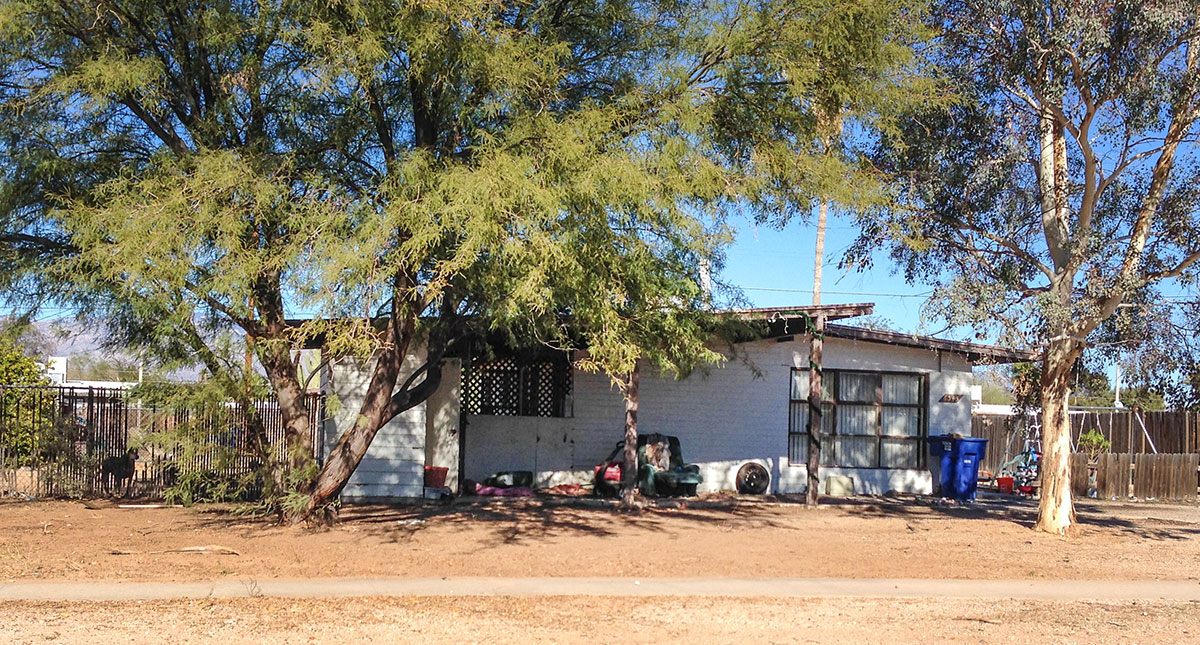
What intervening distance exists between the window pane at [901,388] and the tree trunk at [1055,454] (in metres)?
5.84

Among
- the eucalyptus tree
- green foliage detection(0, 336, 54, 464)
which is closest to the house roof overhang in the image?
the eucalyptus tree

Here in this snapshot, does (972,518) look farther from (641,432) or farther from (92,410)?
(92,410)

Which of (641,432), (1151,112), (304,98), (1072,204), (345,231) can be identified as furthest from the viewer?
(641,432)

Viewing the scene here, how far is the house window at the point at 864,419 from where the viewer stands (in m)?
21.6

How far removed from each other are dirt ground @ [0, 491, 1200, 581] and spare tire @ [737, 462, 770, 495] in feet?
6.87

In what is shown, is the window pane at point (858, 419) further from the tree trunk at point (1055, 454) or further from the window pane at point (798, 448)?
the tree trunk at point (1055, 454)

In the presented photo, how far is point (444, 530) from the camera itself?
14656 millimetres

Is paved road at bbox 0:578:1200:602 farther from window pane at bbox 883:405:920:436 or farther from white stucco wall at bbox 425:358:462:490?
window pane at bbox 883:405:920:436

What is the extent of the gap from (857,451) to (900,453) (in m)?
0.96

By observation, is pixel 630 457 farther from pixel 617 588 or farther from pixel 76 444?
pixel 76 444

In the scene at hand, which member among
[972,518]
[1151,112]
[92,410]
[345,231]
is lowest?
[972,518]

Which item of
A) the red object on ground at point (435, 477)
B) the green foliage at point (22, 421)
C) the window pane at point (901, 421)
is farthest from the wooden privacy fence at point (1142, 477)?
the green foliage at point (22, 421)

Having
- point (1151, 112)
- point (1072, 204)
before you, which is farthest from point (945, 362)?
point (1151, 112)

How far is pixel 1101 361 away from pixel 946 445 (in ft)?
16.7
